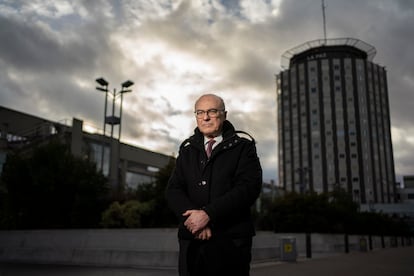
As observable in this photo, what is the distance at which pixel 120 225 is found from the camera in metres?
21.0

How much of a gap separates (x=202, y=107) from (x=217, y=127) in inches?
7.6

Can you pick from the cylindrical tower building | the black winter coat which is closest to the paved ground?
the black winter coat

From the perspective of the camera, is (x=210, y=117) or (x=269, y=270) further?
(x=269, y=270)

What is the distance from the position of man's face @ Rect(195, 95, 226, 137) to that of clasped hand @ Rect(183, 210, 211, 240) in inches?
27.8

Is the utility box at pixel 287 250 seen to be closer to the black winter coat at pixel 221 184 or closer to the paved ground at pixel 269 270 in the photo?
the paved ground at pixel 269 270

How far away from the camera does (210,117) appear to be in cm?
311

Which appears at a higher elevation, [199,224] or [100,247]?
[199,224]

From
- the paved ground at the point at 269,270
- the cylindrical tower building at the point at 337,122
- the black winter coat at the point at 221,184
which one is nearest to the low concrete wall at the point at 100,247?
the paved ground at the point at 269,270

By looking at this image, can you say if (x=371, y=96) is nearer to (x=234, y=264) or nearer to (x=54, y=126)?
(x=54, y=126)

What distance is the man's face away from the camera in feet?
10.2

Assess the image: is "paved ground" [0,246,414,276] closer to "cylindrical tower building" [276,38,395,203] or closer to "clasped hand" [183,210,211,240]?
"clasped hand" [183,210,211,240]

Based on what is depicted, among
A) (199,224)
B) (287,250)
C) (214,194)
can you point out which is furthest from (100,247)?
(199,224)

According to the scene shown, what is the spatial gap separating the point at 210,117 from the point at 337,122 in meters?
104

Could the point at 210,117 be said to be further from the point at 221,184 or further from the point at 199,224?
the point at 199,224
